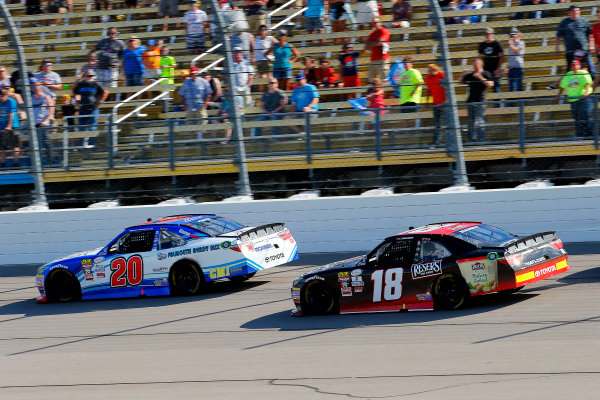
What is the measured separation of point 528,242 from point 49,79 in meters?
8.97

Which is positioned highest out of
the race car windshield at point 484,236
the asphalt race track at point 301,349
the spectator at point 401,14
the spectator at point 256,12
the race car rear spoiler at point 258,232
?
the spectator at point 256,12

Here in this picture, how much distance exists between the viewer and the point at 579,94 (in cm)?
1361

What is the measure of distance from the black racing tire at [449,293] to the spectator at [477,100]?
4365mm

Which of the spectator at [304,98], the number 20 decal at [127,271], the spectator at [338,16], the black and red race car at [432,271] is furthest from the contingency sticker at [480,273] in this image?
the spectator at [338,16]

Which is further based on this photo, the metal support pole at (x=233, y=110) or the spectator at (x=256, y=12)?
the spectator at (x=256, y=12)

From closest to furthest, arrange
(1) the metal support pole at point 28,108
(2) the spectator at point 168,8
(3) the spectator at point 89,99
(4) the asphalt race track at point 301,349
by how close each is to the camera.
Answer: (4) the asphalt race track at point 301,349
(1) the metal support pole at point 28,108
(3) the spectator at point 89,99
(2) the spectator at point 168,8

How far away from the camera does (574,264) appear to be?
12.3 meters

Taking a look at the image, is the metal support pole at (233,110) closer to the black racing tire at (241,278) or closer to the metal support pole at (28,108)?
the black racing tire at (241,278)

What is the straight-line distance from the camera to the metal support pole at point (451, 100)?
46.0 feet

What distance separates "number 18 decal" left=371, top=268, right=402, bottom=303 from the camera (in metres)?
10.4

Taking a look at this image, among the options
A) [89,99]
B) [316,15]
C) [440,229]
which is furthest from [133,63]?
[440,229]

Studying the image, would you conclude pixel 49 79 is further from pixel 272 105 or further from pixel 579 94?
pixel 579 94

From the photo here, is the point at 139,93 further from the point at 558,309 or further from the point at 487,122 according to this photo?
the point at 558,309

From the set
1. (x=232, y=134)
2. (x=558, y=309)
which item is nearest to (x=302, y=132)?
(x=232, y=134)
